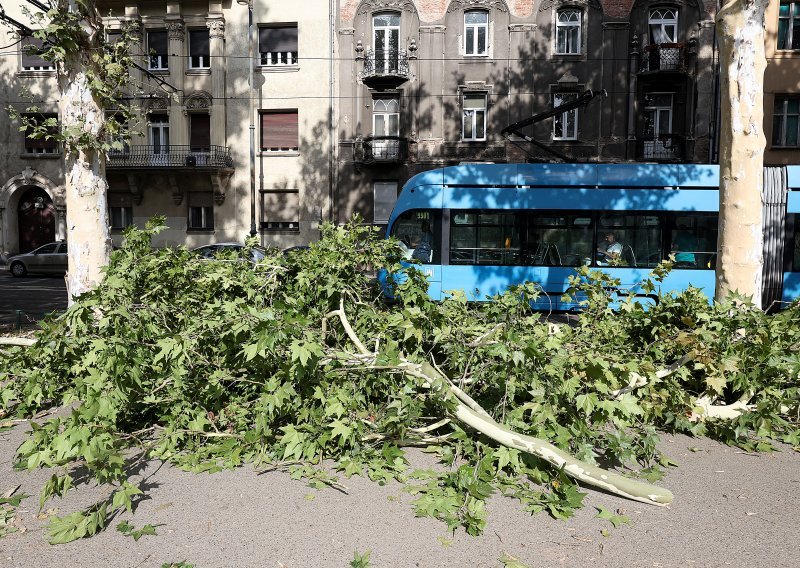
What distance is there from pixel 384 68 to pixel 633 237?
53.9ft

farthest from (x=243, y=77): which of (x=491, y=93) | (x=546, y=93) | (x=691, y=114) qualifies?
(x=691, y=114)

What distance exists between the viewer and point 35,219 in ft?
102

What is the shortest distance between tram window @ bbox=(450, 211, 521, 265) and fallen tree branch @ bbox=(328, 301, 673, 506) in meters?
10.0

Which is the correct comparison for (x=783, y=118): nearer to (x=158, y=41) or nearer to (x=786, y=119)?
(x=786, y=119)

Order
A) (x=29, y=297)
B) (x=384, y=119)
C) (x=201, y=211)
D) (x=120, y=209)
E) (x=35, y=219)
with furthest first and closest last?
(x=35, y=219)
(x=120, y=209)
(x=201, y=211)
(x=384, y=119)
(x=29, y=297)

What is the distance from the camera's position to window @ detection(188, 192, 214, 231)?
96.9ft

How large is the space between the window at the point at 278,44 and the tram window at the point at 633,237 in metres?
19.1

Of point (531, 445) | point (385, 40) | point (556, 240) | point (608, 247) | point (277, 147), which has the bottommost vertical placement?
point (531, 445)

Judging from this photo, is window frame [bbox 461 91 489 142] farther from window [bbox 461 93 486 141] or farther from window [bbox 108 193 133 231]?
window [bbox 108 193 133 231]

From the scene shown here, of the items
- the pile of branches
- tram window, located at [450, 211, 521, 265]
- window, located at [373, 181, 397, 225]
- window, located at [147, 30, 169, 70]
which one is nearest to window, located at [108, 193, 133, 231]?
window, located at [147, 30, 169, 70]

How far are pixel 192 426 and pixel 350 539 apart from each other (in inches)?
81.8

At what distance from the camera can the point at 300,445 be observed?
16.1 feet

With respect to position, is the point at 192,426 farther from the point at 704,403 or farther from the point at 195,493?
the point at 704,403

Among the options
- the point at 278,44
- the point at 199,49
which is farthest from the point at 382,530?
the point at 199,49
